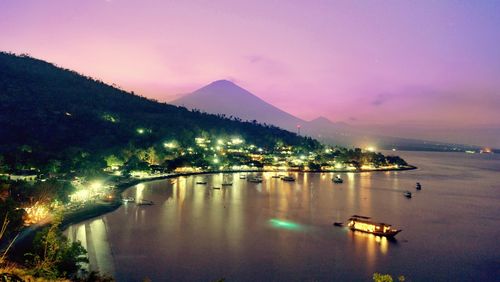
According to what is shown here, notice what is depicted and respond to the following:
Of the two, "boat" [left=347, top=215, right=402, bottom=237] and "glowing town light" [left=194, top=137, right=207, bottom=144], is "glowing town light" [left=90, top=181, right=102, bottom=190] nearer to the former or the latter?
"boat" [left=347, top=215, right=402, bottom=237]

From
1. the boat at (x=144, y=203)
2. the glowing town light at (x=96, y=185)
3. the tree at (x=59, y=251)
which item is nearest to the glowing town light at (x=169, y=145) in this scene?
the glowing town light at (x=96, y=185)

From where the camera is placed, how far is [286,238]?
21.3 meters

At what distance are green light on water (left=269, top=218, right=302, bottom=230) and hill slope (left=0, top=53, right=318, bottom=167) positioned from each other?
2259 cm

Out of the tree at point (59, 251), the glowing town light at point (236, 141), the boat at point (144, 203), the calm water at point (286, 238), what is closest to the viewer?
the tree at point (59, 251)

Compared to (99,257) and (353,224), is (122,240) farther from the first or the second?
(353,224)

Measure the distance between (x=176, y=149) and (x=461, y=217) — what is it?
43.6 metres

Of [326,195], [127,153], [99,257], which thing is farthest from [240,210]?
[127,153]

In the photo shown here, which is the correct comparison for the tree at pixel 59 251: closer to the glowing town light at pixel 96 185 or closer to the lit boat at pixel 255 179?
the glowing town light at pixel 96 185

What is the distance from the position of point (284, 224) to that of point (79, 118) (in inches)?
1650

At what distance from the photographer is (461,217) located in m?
28.6

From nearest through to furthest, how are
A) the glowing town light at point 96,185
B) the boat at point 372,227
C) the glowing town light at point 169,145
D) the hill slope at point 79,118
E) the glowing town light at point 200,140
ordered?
1. the boat at point 372,227
2. the glowing town light at point 96,185
3. the hill slope at point 79,118
4. the glowing town light at point 169,145
5. the glowing town light at point 200,140

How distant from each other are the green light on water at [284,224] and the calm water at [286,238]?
6 cm

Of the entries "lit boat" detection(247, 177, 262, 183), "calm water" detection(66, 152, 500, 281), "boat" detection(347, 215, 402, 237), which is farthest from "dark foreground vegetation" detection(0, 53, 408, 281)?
"boat" detection(347, 215, 402, 237)

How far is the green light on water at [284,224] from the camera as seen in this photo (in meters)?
24.0
